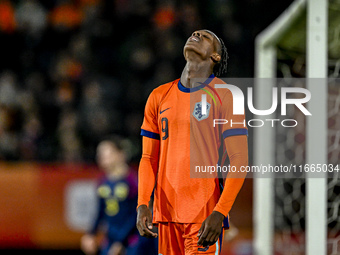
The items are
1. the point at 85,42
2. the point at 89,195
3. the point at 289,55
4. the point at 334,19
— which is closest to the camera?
the point at 334,19

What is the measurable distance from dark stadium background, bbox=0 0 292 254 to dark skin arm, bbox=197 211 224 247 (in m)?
4.62

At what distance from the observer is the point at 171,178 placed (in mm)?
1629

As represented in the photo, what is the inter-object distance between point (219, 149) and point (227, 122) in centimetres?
10

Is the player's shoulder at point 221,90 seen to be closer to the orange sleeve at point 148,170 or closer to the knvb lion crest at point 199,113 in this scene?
the knvb lion crest at point 199,113

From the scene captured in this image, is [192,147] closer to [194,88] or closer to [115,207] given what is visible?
[194,88]

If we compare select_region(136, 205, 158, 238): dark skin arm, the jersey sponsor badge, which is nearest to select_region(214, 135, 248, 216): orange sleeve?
select_region(136, 205, 158, 238): dark skin arm

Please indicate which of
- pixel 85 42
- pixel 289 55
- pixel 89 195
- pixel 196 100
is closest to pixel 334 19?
pixel 289 55

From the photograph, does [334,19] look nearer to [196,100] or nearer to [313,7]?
[313,7]

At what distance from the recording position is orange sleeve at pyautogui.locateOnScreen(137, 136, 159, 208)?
1688 millimetres

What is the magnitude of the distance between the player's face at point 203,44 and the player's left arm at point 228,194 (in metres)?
0.28

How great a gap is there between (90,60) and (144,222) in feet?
21.4

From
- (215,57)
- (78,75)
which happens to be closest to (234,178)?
(215,57)

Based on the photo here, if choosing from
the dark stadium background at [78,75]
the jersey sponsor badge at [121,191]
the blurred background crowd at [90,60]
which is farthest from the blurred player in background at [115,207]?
the blurred background crowd at [90,60]

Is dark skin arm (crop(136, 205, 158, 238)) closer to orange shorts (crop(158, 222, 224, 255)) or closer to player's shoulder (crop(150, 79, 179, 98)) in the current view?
orange shorts (crop(158, 222, 224, 255))
